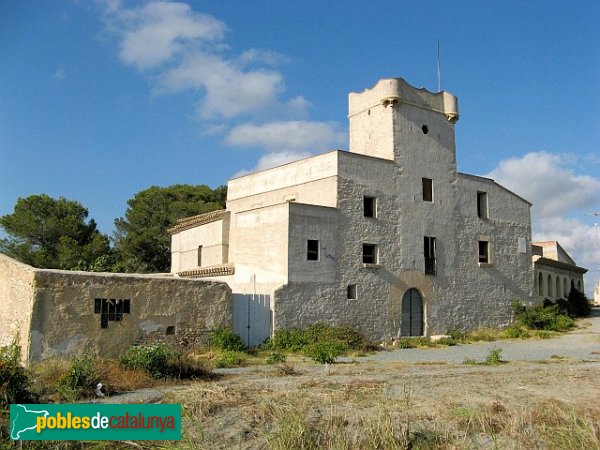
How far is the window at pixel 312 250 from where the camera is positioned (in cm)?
2183

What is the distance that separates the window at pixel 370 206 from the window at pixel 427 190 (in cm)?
336

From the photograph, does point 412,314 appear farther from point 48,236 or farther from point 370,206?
point 48,236

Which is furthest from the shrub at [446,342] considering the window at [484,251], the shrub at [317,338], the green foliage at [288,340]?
the green foliage at [288,340]

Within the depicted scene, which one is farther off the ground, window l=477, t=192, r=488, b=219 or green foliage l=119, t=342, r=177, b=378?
window l=477, t=192, r=488, b=219

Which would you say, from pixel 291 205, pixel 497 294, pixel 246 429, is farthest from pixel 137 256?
pixel 246 429

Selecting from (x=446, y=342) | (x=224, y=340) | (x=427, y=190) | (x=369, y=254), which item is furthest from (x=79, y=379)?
(x=427, y=190)

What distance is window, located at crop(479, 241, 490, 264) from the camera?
28.7 metres

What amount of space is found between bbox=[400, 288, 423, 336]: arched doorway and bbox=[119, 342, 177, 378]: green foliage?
45.1 ft

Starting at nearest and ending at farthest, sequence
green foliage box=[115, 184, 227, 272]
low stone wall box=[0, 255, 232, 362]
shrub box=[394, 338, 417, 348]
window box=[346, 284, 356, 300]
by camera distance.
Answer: low stone wall box=[0, 255, 232, 362] → window box=[346, 284, 356, 300] → shrub box=[394, 338, 417, 348] → green foliage box=[115, 184, 227, 272]

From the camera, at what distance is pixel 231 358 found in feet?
54.7

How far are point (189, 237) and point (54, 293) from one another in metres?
14.5

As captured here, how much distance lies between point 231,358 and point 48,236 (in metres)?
23.5

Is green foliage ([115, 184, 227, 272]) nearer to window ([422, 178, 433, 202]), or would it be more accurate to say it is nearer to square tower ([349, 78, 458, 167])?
square tower ([349, 78, 458, 167])

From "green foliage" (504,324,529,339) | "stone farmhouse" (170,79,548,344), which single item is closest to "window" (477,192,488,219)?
"stone farmhouse" (170,79,548,344)
